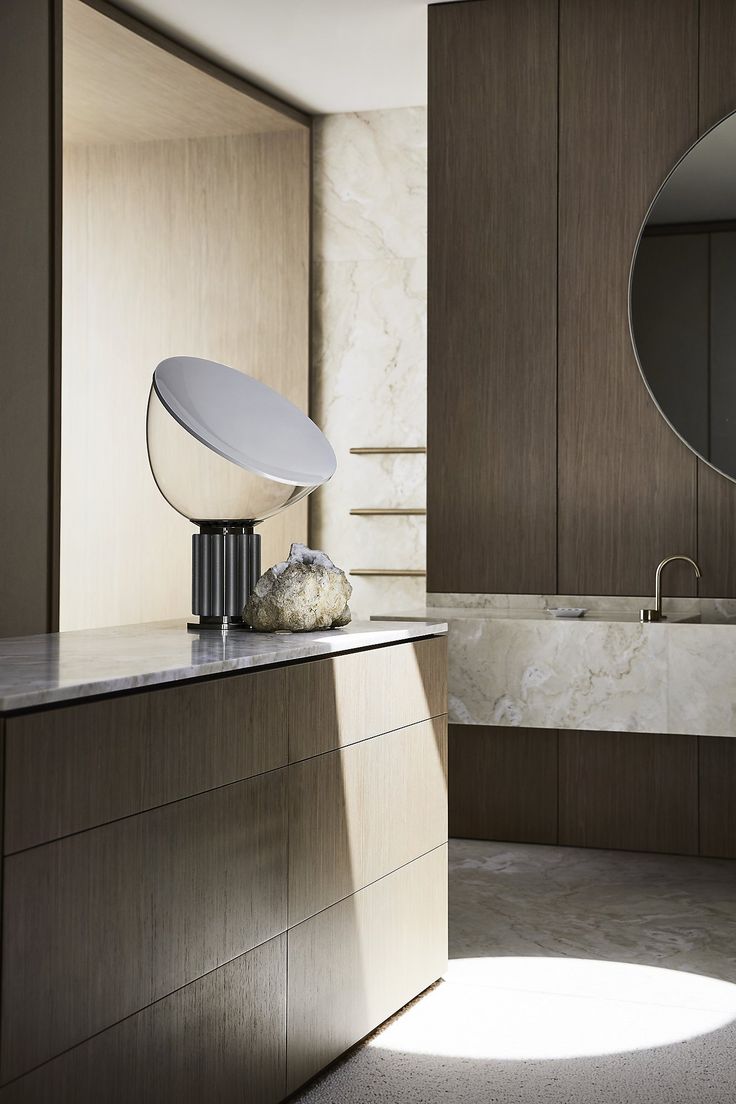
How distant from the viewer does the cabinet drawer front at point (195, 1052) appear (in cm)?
143

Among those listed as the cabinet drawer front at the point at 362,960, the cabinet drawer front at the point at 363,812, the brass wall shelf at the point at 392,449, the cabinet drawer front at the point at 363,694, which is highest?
the brass wall shelf at the point at 392,449

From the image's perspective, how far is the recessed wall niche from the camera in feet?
16.2

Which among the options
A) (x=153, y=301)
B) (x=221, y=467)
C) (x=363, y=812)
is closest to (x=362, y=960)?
(x=363, y=812)

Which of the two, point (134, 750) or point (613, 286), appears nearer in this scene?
point (134, 750)

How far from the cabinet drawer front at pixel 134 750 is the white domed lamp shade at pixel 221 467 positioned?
0.40 m

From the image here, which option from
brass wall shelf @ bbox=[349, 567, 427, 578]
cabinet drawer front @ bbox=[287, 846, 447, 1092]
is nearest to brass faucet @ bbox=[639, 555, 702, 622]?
cabinet drawer front @ bbox=[287, 846, 447, 1092]

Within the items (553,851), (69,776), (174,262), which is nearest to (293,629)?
(69,776)

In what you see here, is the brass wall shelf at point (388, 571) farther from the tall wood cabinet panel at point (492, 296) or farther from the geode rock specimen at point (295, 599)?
the geode rock specimen at point (295, 599)

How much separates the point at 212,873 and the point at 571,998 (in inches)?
41.9

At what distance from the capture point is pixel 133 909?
5.04 feet

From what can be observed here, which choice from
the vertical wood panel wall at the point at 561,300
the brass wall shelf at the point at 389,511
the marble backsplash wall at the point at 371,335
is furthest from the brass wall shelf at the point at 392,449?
the vertical wood panel wall at the point at 561,300

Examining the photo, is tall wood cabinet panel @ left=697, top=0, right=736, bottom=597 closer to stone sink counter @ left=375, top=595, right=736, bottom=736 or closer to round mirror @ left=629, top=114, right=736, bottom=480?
round mirror @ left=629, top=114, right=736, bottom=480

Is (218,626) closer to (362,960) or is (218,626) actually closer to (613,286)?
(362,960)

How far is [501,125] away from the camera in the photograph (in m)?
3.72
